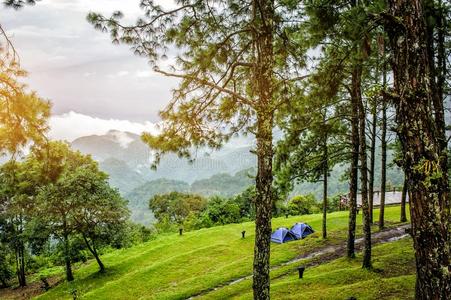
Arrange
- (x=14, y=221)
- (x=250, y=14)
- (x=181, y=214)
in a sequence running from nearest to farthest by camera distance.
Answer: (x=250, y=14) → (x=14, y=221) → (x=181, y=214)

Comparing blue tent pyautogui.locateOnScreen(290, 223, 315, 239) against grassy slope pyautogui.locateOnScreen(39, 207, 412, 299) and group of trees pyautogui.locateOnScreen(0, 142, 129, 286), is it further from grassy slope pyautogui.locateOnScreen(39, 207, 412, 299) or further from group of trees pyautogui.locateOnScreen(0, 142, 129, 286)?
group of trees pyautogui.locateOnScreen(0, 142, 129, 286)

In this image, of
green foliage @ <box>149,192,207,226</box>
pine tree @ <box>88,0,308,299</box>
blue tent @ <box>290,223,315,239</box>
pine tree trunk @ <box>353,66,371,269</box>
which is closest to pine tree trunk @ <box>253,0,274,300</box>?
pine tree @ <box>88,0,308,299</box>

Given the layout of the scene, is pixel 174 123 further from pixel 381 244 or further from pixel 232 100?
pixel 381 244

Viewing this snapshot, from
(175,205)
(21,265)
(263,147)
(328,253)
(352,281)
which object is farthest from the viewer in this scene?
(175,205)

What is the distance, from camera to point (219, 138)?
11430 millimetres

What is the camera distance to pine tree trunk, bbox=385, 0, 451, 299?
18.8 feet

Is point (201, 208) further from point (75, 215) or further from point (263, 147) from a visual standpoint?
point (263, 147)

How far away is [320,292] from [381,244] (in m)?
9.91

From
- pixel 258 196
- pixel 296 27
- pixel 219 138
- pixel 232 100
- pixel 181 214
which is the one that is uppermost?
pixel 296 27

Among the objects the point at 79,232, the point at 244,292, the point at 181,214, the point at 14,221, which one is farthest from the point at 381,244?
the point at 181,214

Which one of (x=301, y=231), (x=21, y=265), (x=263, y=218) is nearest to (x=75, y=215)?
(x=21, y=265)

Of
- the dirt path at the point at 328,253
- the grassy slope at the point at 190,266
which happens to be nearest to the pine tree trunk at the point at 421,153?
the grassy slope at the point at 190,266

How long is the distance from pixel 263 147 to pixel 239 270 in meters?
13.3

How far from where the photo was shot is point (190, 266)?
2502cm
